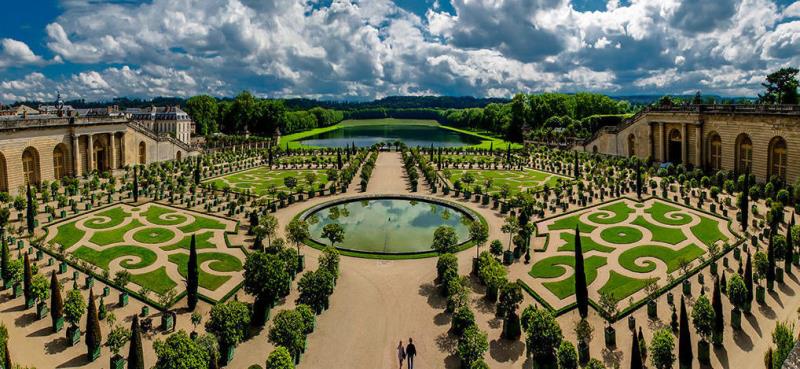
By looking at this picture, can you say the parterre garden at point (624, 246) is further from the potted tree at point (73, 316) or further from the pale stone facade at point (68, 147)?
the pale stone facade at point (68, 147)

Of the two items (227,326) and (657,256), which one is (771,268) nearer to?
(657,256)

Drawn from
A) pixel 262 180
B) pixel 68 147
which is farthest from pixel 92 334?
pixel 68 147

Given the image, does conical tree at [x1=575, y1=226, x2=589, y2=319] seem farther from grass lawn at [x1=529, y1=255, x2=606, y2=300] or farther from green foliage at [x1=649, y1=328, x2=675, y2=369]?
green foliage at [x1=649, y1=328, x2=675, y2=369]

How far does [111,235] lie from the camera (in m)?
35.5

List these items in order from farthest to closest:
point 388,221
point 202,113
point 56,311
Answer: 1. point 202,113
2. point 388,221
3. point 56,311

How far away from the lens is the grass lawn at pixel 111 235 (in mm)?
34050

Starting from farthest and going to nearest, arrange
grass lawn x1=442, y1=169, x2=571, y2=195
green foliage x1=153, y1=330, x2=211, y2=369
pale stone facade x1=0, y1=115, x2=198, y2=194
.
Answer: grass lawn x1=442, y1=169, x2=571, y2=195 < pale stone facade x1=0, y1=115, x2=198, y2=194 < green foliage x1=153, y1=330, x2=211, y2=369

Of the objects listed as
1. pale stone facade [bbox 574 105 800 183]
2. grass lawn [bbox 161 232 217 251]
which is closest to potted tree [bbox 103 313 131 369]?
grass lawn [bbox 161 232 217 251]

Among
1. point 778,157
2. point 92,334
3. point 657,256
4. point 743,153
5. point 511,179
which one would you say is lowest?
point 92,334

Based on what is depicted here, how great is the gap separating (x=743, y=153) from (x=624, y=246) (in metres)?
30.7

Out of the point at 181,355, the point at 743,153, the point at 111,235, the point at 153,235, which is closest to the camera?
the point at 181,355

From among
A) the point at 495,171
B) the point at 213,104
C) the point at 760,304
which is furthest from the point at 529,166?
the point at 213,104

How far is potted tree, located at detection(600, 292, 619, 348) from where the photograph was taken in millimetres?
21031

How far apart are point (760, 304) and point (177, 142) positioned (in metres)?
79.3
